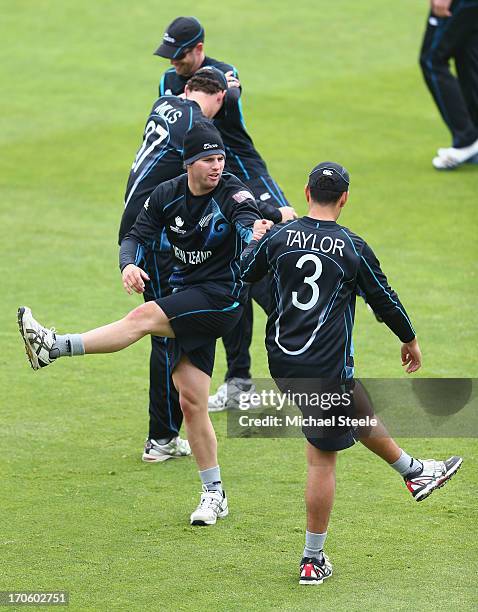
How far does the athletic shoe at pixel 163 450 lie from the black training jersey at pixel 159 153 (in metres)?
1.19

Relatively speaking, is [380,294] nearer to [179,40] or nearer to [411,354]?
[411,354]

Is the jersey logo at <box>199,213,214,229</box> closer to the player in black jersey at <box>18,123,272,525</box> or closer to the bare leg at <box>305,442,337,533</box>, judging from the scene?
the player in black jersey at <box>18,123,272,525</box>

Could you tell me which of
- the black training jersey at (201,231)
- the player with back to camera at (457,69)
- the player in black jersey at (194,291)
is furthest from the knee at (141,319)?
the player with back to camera at (457,69)

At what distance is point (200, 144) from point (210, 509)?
1.80 meters

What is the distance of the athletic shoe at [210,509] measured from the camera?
6.10 m

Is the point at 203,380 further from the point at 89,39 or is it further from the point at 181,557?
the point at 89,39

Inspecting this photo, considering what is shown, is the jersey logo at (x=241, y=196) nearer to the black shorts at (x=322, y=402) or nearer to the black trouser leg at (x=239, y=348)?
the black shorts at (x=322, y=402)

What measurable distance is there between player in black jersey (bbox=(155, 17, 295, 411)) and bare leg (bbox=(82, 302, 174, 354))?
1575 millimetres

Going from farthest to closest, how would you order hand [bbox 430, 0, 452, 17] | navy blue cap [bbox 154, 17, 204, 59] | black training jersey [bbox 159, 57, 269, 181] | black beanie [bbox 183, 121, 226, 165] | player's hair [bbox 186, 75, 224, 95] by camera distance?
hand [bbox 430, 0, 452, 17], black training jersey [bbox 159, 57, 269, 181], navy blue cap [bbox 154, 17, 204, 59], player's hair [bbox 186, 75, 224, 95], black beanie [bbox 183, 121, 226, 165]

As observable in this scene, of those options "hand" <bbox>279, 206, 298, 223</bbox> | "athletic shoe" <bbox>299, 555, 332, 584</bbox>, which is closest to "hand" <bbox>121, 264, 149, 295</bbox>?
"hand" <bbox>279, 206, 298, 223</bbox>

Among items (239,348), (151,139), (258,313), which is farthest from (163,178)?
(258,313)

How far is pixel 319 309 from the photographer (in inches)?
212

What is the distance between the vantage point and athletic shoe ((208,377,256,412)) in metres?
7.77

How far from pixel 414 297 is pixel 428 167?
4.10m
